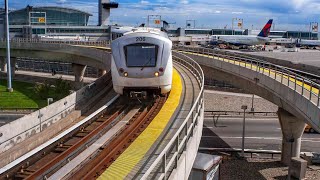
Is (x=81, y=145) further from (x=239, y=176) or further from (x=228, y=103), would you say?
(x=228, y=103)

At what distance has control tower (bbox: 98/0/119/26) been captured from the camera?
11788cm

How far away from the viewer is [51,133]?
14742 millimetres

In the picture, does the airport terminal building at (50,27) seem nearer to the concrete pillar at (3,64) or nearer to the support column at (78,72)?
the concrete pillar at (3,64)

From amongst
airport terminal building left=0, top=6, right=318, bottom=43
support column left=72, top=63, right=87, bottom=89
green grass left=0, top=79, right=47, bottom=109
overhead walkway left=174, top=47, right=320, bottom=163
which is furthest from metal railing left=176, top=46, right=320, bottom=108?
airport terminal building left=0, top=6, right=318, bottom=43

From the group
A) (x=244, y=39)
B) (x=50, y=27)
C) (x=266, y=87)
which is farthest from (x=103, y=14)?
(x=266, y=87)

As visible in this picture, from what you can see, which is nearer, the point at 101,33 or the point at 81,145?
the point at 81,145

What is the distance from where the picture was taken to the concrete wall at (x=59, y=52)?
147 feet

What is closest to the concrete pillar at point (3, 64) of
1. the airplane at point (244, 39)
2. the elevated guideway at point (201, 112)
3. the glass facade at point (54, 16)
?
the elevated guideway at point (201, 112)

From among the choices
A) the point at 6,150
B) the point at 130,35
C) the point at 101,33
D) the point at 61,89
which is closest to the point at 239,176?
the point at 130,35

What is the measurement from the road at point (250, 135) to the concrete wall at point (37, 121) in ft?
47.8

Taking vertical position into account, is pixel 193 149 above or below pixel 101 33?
below

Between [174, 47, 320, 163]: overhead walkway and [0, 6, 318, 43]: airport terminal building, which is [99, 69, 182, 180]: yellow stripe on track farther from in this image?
[0, 6, 318, 43]: airport terminal building

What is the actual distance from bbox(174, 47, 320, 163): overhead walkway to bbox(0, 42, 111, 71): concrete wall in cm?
1339

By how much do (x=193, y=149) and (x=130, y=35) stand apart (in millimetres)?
7549
